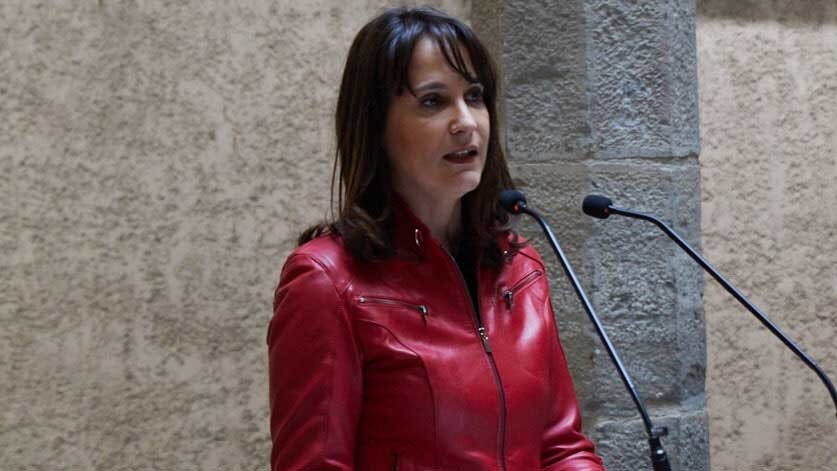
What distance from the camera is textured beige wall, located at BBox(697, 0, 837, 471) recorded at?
3264mm

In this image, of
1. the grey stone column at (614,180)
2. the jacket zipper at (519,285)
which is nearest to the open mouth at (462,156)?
the jacket zipper at (519,285)

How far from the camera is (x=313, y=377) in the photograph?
4.83 ft

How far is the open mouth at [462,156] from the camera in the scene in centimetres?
162

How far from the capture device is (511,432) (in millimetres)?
1560

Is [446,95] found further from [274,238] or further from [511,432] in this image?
[274,238]

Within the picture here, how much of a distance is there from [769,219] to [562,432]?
1843 mm

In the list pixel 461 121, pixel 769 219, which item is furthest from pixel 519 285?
pixel 769 219

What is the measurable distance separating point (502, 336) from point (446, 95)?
13.8 inches

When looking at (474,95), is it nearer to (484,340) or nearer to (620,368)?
(484,340)

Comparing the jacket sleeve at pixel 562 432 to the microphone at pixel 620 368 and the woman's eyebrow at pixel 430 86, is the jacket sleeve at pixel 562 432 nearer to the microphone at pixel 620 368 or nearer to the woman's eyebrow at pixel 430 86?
the microphone at pixel 620 368

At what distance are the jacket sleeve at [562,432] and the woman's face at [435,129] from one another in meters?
0.26

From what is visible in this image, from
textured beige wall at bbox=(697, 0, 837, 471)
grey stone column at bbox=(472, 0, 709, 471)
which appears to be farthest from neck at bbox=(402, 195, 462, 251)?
textured beige wall at bbox=(697, 0, 837, 471)

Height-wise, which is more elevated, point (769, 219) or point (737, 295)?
point (737, 295)

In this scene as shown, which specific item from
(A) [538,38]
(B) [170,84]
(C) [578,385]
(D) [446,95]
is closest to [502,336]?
(D) [446,95]
